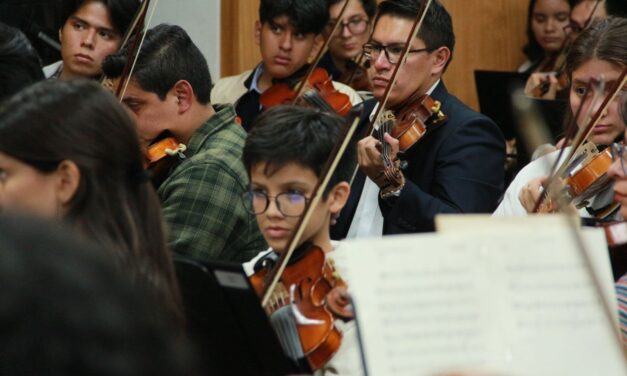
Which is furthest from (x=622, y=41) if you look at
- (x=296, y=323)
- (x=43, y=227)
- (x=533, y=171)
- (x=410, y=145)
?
(x=43, y=227)

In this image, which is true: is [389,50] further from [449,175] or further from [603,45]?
[603,45]

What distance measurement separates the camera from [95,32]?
11.4ft

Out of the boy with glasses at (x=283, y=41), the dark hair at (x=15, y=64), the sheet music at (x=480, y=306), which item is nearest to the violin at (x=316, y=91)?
the boy with glasses at (x=283, y=41)

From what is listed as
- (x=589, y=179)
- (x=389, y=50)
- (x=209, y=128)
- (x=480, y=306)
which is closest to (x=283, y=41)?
(x=389, y=50)

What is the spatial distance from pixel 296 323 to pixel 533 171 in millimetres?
1045

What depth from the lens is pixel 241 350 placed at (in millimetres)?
1628

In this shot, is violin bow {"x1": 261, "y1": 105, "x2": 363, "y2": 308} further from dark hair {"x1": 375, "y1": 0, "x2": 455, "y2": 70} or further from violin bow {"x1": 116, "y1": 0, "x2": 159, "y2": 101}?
dark hair {"x1": 375, "y1": 0, "x2": 455, "y2": 70}

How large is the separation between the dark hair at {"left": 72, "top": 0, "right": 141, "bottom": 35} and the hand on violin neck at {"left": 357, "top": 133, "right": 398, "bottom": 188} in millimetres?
1047

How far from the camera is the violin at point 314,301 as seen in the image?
1840 mm

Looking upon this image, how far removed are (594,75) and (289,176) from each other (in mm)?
930

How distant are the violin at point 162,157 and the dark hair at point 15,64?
1.18 feet

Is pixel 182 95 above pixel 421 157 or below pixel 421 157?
above

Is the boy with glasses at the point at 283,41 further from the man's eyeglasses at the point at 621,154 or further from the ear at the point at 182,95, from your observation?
the man's eyeglasses at the point at 621,154

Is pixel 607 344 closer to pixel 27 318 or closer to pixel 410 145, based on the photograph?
pixel 27 318
